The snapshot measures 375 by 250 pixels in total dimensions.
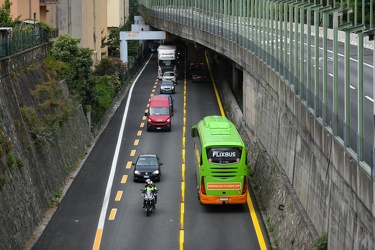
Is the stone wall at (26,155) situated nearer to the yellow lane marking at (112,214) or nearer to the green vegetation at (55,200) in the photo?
the green vegetation at (55,200)

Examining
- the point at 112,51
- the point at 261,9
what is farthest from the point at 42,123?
the point at 112,51

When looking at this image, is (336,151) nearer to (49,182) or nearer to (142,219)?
(142,219)

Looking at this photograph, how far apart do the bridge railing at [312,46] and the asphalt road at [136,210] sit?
7.29 meters

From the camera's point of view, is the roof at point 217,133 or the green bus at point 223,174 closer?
the green bus at point 223,174

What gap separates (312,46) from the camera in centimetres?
4162

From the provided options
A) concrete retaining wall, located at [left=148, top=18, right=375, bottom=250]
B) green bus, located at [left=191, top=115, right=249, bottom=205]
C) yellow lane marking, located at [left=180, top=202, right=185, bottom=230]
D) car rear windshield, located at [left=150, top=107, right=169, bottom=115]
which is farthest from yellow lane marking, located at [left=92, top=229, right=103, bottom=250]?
car rear windshield, located at [left=150, top=107, right=169, bottom=115]

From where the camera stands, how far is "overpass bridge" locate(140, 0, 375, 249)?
26.8 metres

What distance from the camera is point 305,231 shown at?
3381 centimetres

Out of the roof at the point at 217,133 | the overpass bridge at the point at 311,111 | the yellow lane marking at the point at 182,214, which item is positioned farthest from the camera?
the roof at the point at 217,133

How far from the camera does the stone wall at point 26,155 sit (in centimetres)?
3744

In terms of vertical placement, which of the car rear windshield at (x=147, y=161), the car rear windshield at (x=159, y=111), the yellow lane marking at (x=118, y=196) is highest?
the car rear windshield at (x=159, y=111)

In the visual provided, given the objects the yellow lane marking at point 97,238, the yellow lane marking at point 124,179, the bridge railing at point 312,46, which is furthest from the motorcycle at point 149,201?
the bridge railing at point 312,46

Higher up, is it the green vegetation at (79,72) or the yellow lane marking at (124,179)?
the green vegetation at (79,72)

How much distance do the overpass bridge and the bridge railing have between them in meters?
0.04
